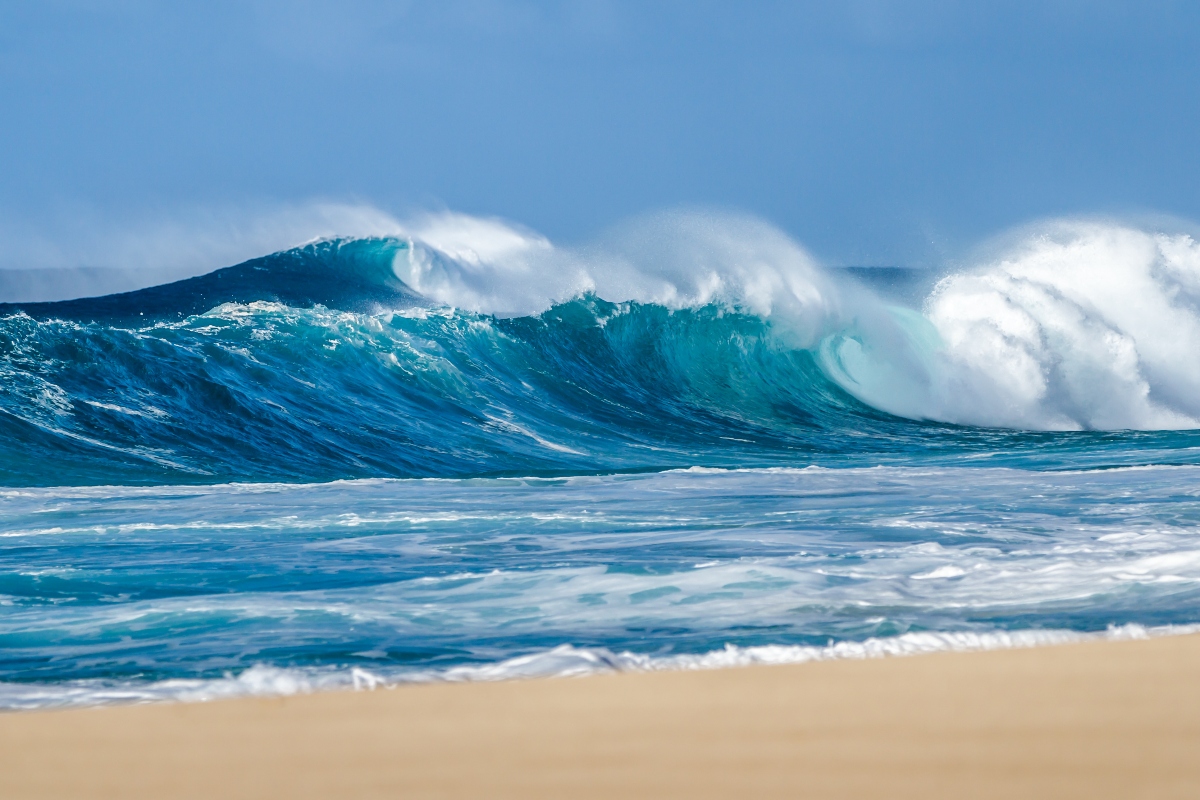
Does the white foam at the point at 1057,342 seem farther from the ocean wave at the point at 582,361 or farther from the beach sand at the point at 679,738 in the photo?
the beach sand at the point at 679,738

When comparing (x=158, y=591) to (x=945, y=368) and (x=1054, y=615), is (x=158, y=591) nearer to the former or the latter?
(x=1054, y=615)

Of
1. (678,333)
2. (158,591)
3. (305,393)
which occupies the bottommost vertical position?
(158,591)

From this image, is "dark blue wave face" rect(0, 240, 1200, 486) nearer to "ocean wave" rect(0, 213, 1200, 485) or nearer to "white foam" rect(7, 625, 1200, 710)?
"ocean wave" rect(0, 213, 1200, 485)

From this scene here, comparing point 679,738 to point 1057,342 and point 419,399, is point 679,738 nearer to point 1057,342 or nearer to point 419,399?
point 419,399

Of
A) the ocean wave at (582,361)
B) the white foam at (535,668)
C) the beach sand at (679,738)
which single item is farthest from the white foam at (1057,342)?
the beach sand at (679,738)

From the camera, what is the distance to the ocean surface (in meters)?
2.99

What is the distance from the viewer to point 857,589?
341 cm

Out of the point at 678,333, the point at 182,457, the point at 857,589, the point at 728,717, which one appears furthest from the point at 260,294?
the point at 728,717

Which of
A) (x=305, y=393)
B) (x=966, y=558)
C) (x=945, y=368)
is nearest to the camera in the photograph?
(x=966, y=558)

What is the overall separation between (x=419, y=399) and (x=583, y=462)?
2.52m

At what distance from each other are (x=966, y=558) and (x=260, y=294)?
470 inches

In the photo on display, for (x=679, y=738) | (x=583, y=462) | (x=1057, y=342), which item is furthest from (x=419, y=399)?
(x=679, y=738)

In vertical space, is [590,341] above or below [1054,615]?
above

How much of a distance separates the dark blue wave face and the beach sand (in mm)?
5684
